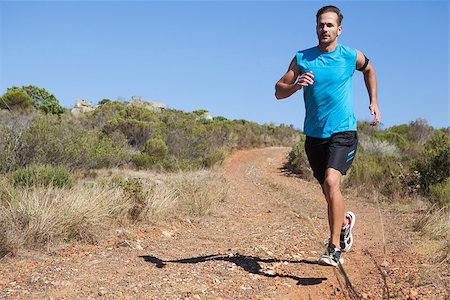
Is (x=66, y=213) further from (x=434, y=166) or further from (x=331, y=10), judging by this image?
(x=434, y=166)

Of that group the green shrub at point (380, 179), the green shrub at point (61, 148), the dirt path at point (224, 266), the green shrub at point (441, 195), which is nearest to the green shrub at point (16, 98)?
the green shrub at point (61, 148)

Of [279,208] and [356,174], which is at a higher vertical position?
[356,174]

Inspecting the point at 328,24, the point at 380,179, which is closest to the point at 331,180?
the point at 328,24

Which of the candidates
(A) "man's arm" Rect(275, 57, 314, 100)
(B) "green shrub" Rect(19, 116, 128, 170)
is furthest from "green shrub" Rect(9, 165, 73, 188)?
(A) "man's arm" Rect(275, 57, 314, 100)

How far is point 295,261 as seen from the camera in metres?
4.21

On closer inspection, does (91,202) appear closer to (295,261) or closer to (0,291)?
(0,291)

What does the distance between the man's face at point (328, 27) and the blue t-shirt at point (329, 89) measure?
107 mm

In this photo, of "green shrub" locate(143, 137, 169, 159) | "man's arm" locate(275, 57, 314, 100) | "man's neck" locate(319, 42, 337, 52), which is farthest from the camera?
"green shrub" locate(143, 137, 169, 159)

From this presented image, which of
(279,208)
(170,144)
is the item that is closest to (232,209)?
(279,208)

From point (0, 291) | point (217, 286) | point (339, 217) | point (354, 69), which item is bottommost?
point (0, 291)

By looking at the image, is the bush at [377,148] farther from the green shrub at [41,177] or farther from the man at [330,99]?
the man at [330,99]

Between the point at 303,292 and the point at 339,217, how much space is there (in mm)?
823

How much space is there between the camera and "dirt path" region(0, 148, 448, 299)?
328cm

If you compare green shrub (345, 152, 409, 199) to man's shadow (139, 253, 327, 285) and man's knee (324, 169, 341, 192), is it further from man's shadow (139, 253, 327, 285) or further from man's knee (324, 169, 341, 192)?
man's knee (324, 169, 341, 192)
